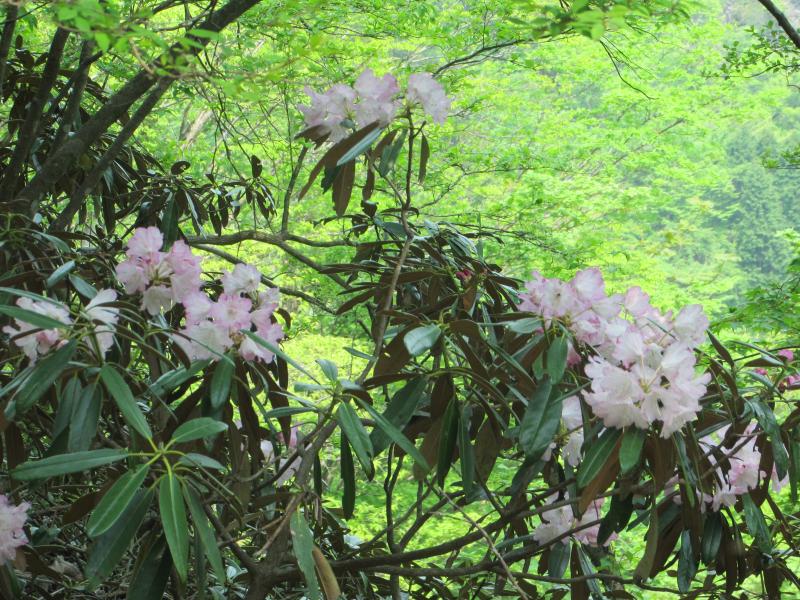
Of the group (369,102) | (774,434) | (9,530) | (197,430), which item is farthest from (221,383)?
(774,434)

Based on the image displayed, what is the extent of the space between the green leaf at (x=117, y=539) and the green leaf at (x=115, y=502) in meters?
0.02

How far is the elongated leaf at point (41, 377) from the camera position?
0.81 metres

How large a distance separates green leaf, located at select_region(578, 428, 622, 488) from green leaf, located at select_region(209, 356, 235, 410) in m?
0.40

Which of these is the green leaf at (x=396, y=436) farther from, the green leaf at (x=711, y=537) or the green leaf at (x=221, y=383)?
the green leaf at (x=711, y=537)

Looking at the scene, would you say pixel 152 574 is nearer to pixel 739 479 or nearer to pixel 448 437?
pixel 448 437

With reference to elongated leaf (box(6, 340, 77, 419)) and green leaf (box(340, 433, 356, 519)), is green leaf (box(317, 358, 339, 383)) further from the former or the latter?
elongated leaf (box(6, 340, 77, 419))

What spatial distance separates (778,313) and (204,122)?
5.58 m

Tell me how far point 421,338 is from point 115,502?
0.36 m

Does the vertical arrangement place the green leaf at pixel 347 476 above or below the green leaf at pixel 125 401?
below

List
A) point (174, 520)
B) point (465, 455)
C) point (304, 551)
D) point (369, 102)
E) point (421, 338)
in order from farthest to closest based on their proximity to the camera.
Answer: point (369, 102) → point (465, 455) → point (421, 338) → point (304, 551) → point (174, 520)

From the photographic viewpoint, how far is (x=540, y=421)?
3.10ft

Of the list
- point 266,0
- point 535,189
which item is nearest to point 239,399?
point 266,0

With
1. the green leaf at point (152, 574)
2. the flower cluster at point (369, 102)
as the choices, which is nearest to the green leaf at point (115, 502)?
the green leaf at point (152, 574)

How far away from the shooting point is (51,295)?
1.20m
